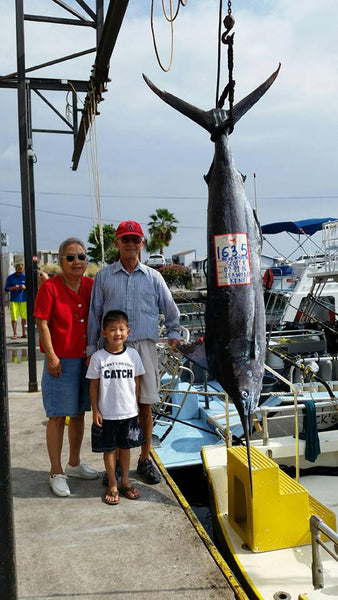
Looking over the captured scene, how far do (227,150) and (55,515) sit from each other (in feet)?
8.13

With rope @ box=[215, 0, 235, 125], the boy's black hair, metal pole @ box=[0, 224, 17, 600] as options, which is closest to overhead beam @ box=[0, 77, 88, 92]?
the boy's black hair

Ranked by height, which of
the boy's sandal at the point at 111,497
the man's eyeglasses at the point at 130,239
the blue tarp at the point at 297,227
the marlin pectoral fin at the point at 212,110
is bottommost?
the boy's sandal at the point at 111,497

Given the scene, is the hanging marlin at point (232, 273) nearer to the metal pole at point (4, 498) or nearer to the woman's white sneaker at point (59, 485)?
the metal pole at point (4, 498)

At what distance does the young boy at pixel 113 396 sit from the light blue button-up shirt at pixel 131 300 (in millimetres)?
154

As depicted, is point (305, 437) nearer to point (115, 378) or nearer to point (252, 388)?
point (115, 378)

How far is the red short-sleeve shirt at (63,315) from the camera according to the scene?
128 inches

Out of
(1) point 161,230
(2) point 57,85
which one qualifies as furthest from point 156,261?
(2) point 57,85

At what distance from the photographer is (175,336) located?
3.41 metres

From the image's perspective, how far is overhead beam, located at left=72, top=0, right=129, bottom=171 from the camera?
3635mm

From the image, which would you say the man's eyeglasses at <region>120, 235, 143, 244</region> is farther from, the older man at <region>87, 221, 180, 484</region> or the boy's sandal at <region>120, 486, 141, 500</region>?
the boy's sandal at <region>120, 486, 141, 500</region>

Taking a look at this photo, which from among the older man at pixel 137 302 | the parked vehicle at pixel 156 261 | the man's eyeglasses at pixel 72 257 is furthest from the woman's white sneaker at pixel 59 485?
the parked vehicle at pixel 156 261

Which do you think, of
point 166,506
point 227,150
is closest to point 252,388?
point 227,150


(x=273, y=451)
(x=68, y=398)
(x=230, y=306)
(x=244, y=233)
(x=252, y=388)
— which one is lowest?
(x=273, y=451)

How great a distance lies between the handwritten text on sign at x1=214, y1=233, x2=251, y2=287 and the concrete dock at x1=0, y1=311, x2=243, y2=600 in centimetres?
154
